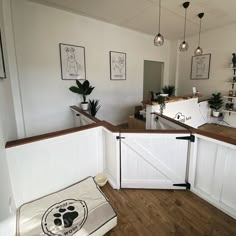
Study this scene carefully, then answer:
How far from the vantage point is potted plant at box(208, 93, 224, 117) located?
4.50 metres

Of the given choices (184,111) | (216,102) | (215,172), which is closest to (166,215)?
(215,172)

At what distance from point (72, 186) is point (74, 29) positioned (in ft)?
10.7

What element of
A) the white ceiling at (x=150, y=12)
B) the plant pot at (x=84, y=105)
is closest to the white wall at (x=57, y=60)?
the white ceiling at (x=150, y=12)

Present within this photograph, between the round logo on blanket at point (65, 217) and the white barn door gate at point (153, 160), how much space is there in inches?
24.5

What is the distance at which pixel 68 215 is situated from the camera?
4.91 feet

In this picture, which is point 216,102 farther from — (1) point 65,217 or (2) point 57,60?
(1) point 65,217

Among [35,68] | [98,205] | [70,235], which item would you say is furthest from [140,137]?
[35,68]

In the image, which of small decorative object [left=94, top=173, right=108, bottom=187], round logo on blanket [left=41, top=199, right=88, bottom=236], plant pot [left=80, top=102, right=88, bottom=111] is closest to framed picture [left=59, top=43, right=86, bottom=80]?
plant pot [left=80, top=102, right=88, bottom=111]

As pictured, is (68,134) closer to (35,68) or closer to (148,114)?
(148,114)

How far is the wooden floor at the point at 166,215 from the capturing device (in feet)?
4.72

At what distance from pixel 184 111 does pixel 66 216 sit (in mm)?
3360

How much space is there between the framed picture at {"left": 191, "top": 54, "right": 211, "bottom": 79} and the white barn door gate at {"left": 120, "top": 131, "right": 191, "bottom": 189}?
409 centimetres

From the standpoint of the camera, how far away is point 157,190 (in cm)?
194

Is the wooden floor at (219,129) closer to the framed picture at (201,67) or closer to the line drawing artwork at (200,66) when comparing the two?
the framed picture at (201,67)
